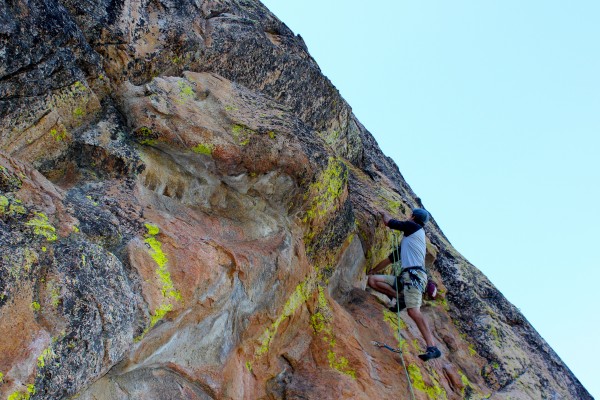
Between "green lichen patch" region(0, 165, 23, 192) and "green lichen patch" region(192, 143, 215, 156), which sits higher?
"green lichen patch" region(192, 143, 215, 156)

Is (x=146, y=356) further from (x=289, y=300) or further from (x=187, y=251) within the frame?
(x=289, y=300)

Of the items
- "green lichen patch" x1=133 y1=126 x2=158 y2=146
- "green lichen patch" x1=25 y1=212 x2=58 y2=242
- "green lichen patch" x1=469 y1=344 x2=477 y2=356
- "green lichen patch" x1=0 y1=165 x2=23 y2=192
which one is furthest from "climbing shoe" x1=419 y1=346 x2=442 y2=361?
"green lichen patch" x1=0 y1=165 x2=23 y2=192

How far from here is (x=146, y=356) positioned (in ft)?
25.6

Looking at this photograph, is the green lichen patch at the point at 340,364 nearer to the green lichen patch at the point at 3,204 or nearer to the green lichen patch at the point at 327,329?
the green lichen patch at the point at 327,329

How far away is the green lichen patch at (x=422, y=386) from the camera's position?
433 inches

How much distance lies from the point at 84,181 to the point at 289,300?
13.7 ft

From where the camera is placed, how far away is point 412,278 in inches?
472

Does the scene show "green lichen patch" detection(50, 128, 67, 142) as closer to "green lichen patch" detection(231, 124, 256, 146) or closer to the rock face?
the rock face

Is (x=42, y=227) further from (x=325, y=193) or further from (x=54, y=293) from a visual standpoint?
(x=325, y=193)

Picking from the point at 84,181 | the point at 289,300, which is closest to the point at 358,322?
the point at 289,300

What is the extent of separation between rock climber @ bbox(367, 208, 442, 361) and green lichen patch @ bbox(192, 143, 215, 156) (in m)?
4.68

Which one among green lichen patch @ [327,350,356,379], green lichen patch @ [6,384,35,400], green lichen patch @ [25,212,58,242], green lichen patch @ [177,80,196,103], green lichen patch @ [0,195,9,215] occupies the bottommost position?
green lichen patch @ [6,384,35,400]

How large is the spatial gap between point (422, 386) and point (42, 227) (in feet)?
25.7

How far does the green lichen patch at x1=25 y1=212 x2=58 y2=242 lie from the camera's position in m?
6.58
